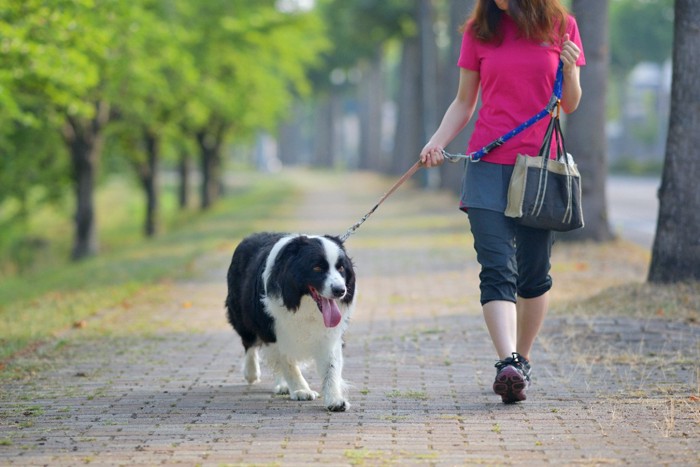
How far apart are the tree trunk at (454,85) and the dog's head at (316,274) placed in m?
14.4

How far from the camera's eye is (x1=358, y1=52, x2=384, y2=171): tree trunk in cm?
5869

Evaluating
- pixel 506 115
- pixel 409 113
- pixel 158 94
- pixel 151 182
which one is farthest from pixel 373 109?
pixel 506 115

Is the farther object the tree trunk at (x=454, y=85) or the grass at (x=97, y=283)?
the tree trunk at (x=454, y=85)

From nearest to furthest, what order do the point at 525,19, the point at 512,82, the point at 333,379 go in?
1. the point at 525,19
2. the point at 512,82
3. the point at 333,379

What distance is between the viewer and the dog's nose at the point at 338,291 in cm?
591

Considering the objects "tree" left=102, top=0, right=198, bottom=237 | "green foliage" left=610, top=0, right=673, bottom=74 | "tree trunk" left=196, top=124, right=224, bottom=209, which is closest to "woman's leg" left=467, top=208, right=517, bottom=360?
"tree" left=102, top=0, right=198, bottom=237

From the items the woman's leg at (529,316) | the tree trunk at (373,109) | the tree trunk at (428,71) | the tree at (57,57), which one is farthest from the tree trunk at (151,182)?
the tree trunk at (373,109)

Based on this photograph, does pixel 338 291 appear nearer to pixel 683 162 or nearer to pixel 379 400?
pixel 379 400

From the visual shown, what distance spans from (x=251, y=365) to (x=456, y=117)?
7.08 ft

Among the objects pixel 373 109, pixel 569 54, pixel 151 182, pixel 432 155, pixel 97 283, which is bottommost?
pixel 97 283

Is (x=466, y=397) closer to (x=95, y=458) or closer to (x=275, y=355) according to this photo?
(x=275, y=355)

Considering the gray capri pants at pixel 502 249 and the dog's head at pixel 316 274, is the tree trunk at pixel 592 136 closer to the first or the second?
the gray capri pants at pixel 502 249

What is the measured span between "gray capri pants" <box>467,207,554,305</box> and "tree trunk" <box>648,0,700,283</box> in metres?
3.93

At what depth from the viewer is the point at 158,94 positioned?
24.3 m
